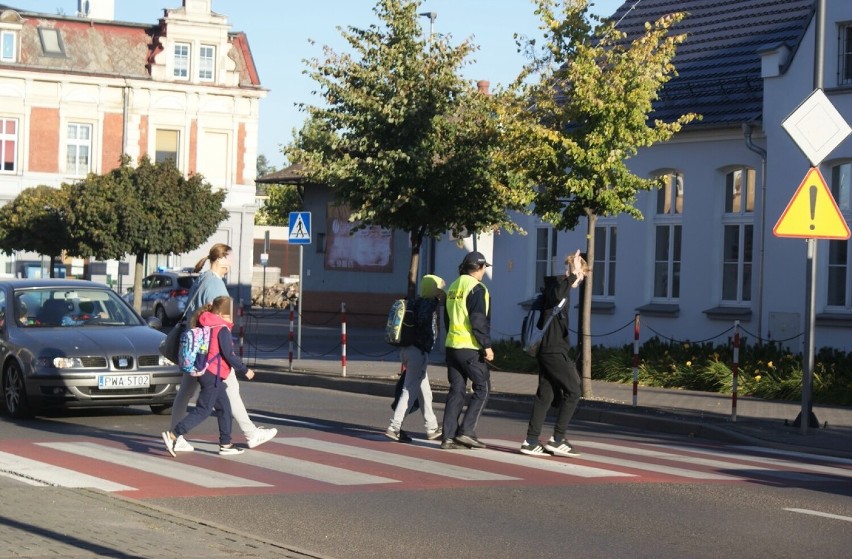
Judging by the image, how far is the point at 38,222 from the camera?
48938mm

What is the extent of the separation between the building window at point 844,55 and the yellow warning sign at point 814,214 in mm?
7416

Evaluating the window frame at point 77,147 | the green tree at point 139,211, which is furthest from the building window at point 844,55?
the window frame at point 77,147

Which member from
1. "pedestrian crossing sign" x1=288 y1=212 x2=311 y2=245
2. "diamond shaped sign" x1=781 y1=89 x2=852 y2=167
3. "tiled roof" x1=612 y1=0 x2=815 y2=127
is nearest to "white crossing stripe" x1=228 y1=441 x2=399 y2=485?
"diamond shaped sign" x1=781 y1=89 x2=852 y2=167

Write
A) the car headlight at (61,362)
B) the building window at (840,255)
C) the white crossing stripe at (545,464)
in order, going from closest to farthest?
1. the white crossing stripe at (545,464)
2. the car headlight at (61,362)
3. the building window at (840,255)

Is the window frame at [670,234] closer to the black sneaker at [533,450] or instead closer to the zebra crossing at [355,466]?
the zebra crossing at [355,466]

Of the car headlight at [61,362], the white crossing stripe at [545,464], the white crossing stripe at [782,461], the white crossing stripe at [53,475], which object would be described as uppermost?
the car headlight at [61,362]

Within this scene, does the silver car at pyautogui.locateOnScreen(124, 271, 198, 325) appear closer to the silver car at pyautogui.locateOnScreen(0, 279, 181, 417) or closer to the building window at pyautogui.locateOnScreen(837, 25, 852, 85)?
the building window at pyautogui.locateOnScreen(837, 25, 852, 85)

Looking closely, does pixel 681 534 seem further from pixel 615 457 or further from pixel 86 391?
Result: pixel 86 391

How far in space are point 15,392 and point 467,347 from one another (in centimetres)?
516

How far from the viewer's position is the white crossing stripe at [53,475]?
31.6ft

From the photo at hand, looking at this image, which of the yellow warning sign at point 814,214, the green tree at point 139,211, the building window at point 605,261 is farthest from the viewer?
the green tree at point 139,211

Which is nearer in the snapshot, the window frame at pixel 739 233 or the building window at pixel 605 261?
the window frame at pixel 739 233

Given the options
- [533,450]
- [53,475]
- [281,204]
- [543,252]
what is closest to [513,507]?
[533,450]

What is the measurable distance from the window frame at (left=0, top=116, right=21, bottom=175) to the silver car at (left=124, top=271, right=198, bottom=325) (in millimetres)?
15919
